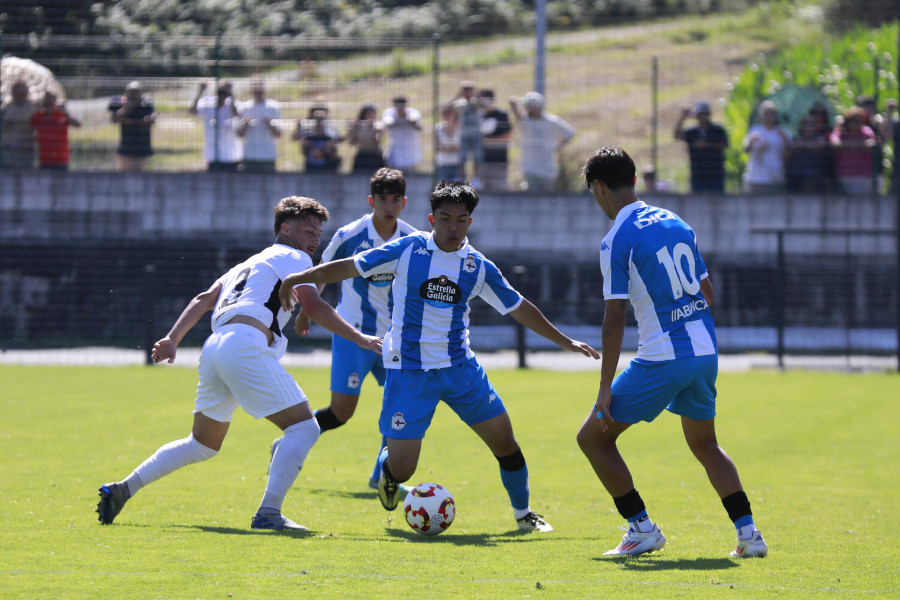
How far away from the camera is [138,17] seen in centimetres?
1931

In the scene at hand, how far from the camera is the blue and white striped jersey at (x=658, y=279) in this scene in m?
5.60

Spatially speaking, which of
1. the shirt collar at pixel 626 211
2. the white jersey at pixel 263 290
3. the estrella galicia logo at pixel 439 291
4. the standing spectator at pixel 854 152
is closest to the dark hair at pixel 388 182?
the white jersey at pixel 263 290

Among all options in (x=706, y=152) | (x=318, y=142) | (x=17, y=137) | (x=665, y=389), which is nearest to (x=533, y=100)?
(x=706, y=152)

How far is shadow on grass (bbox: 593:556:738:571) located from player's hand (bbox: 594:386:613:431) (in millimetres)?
668

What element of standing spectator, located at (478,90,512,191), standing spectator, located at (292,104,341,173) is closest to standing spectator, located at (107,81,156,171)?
standing spectator, located at (292,104,341,173)

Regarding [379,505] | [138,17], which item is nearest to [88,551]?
[379,505]

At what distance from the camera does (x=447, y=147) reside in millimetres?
17359

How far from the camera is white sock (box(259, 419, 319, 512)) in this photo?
619cm

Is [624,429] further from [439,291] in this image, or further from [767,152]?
[767,152]

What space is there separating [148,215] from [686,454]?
10728mm

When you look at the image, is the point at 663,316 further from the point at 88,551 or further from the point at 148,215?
the point at 148,215

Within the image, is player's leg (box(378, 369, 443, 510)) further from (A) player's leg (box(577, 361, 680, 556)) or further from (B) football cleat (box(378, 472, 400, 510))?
(A) player's leg (box(577, 361, 680, 556))

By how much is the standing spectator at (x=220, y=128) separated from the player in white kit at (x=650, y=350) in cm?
1223

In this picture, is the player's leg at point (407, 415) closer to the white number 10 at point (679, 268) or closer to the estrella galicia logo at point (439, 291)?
the estrella galicia logo at point (439, 291)
